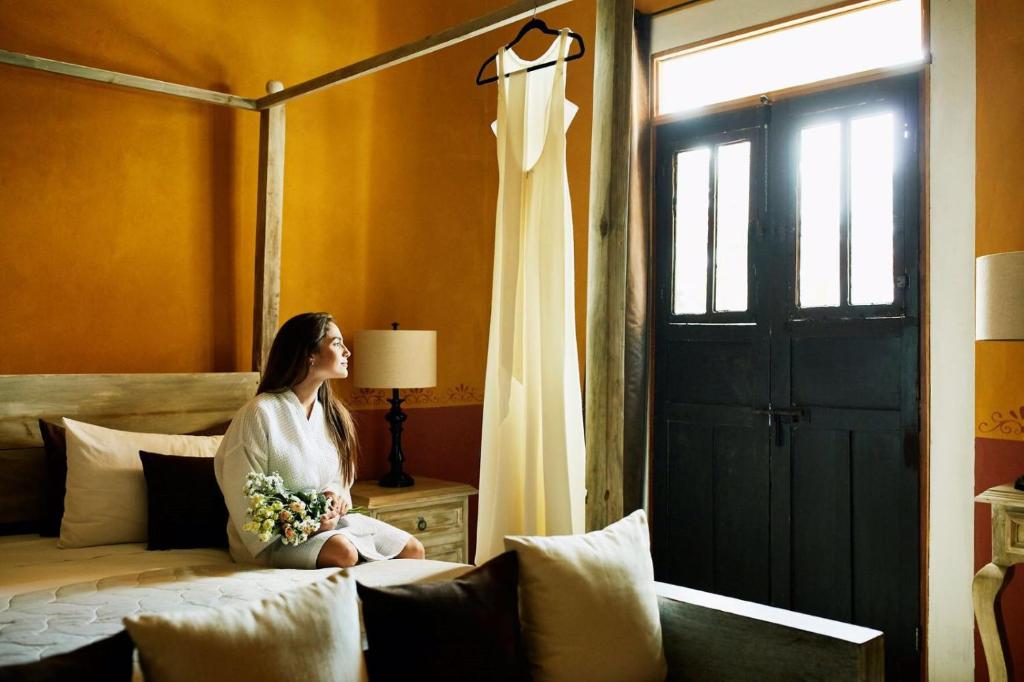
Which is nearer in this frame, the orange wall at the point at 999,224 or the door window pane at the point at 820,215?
the orange wall at the point at 999,224

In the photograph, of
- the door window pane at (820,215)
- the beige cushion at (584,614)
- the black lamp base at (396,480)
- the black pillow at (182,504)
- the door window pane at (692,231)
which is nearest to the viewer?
the beige cushion at (584,614)

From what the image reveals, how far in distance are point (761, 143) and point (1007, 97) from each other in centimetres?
102

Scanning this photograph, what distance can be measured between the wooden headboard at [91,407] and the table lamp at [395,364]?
0.55 metres

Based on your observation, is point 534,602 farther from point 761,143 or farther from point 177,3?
point 177,3

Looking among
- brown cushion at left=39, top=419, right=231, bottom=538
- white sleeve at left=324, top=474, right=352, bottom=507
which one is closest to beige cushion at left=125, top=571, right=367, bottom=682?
white sleeve at left=324, top=474, right=352, bottom=507

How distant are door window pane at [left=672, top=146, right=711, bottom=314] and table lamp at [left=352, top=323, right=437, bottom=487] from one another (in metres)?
1.26

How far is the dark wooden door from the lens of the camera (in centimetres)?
355

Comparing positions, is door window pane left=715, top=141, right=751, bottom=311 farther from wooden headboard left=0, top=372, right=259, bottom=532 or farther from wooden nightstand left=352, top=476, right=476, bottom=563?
wooden headboard left=0, top=372, right=259, bottom=532

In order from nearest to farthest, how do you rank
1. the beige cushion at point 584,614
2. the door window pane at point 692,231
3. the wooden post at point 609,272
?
1. the beige cushion at point 584,614
2. the wooden post at point 609,272
3. the door window pane at point 692,231

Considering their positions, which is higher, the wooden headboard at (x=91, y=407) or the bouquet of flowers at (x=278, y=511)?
the wooden headboard at (x=91, y=407)

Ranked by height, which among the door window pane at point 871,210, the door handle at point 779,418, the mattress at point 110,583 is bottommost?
the mattress at point 110,583

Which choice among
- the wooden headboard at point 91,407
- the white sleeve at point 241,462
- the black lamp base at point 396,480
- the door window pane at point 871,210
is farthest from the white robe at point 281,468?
the door window pane at point 871,210

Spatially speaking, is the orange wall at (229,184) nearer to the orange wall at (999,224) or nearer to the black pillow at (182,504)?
the black pillow at (182,504)

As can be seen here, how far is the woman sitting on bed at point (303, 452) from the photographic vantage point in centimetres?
287
